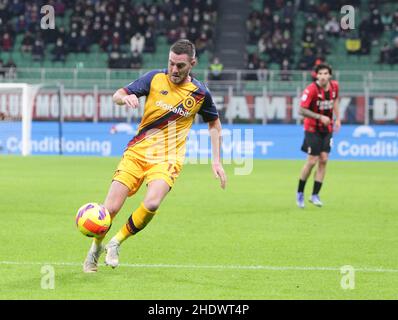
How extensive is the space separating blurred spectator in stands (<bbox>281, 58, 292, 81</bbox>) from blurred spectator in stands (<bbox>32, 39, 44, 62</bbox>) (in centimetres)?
972

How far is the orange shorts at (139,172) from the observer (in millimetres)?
9180

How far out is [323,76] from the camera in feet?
53.2

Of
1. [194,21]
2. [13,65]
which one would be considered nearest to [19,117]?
Answer: [13,65]

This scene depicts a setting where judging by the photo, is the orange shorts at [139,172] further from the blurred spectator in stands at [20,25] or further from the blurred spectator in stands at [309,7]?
the blurred spectator in stands at [20,25]

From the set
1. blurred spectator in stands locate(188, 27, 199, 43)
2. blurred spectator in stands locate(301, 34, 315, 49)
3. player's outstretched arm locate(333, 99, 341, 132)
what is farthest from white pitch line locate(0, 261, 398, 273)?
blurred spectator in stands locate(188, 27, 199, 43)

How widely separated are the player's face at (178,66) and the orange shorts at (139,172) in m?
0.83

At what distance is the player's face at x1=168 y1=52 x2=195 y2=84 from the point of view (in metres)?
9.07

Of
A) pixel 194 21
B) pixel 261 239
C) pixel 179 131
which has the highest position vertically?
pixel 194 21

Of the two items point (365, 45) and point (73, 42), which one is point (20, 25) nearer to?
point (73, 42)

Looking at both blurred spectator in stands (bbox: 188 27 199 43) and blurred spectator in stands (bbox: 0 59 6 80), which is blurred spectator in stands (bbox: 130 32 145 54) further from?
blurred spectator in stands (bbox: 0 59 6 80)

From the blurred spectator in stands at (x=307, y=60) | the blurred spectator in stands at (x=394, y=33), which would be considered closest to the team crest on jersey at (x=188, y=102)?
the blurred spectator in stands at (x=307, y=60)

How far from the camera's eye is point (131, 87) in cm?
921
